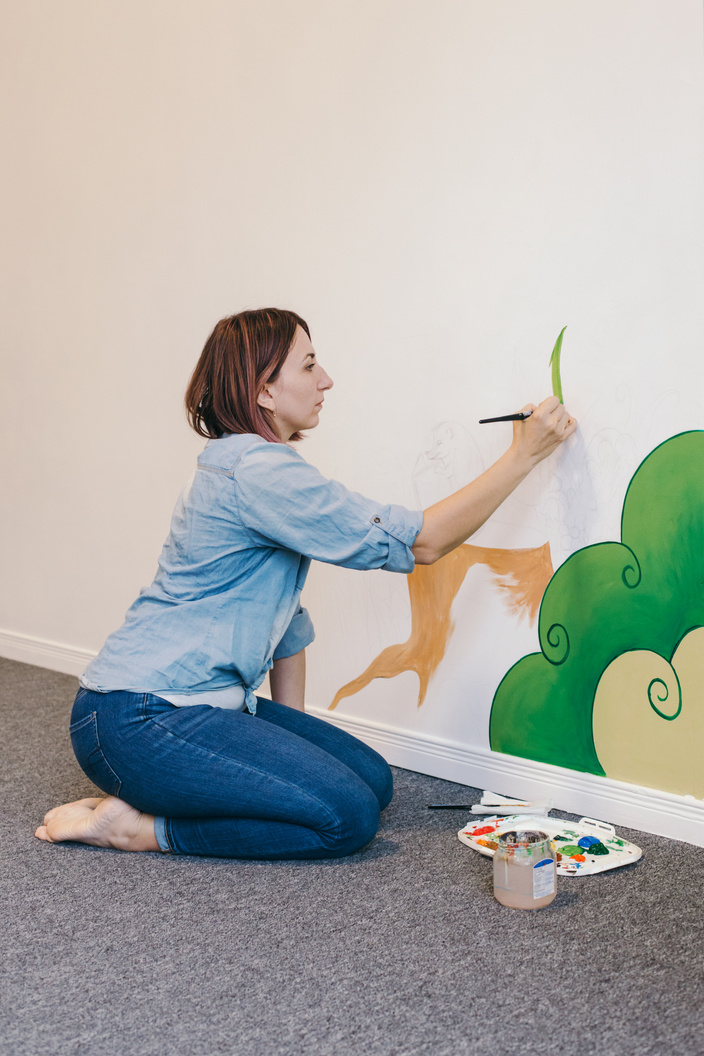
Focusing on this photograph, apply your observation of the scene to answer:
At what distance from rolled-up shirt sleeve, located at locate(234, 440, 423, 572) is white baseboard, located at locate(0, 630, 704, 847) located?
0.54 m

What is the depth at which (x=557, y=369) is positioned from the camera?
1.68m

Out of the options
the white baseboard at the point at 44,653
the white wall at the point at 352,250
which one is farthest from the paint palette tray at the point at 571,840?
the white baseboard at the point at 44,653

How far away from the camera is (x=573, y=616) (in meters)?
1.70

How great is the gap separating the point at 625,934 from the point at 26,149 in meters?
2.65

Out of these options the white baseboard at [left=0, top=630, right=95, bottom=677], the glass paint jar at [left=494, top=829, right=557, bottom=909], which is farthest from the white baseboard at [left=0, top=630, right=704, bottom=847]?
the white baseboard at [left=0, top=630, right=95, bottom=677]

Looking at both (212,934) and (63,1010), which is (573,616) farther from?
(63,1010)

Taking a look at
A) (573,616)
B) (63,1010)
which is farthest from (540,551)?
(63,1010)

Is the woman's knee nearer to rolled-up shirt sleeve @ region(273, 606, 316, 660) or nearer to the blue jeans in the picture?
the blue jeans

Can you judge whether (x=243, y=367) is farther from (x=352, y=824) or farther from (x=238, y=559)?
(x=352, y=824)

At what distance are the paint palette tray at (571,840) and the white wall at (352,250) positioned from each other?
26 cm

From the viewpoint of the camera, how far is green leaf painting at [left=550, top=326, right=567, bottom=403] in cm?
168

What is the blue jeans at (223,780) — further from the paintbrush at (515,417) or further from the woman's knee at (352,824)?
the paintbrush at (515,417)

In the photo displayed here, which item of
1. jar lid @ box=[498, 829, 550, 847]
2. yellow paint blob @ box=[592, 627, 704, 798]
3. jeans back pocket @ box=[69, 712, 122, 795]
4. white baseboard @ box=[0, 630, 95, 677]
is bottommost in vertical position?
white baseboard @ box=[0, 630, 95, 677]

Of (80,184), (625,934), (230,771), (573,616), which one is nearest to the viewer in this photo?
(625,934)
